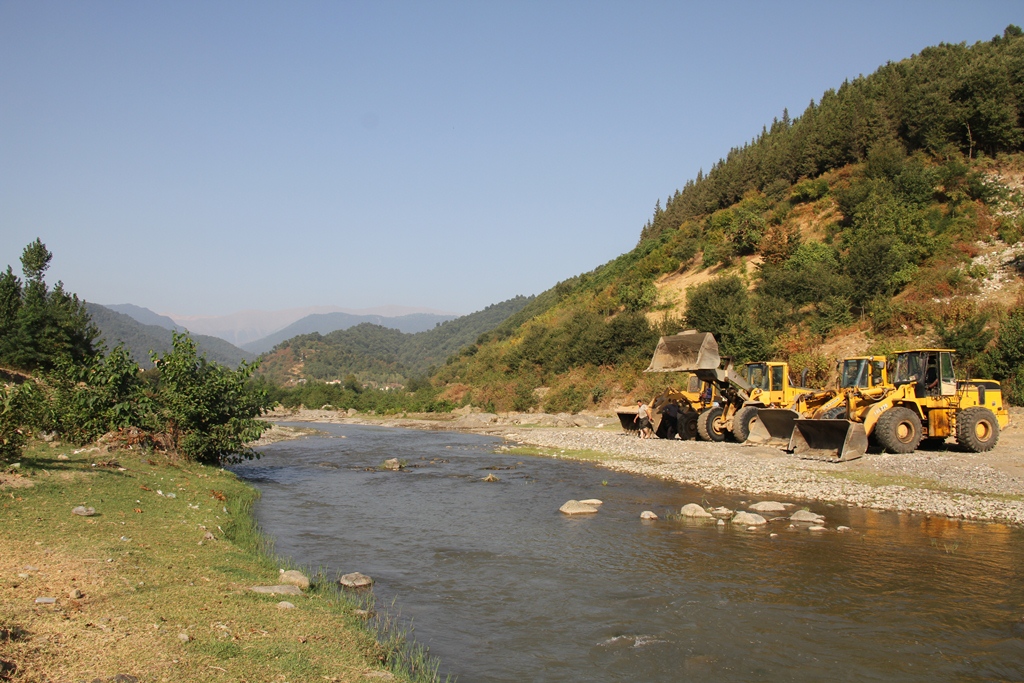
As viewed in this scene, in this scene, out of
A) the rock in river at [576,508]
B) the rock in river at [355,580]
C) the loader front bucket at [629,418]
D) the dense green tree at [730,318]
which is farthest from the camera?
the dense green tree at [730,318]

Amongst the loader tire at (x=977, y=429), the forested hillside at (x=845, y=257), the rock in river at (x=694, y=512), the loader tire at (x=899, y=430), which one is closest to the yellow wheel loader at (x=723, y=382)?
the loader tire at (x=899, y=430)

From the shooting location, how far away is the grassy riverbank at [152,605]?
5680mm

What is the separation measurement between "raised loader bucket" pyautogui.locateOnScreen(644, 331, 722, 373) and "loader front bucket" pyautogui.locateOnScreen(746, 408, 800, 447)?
91.8 inches

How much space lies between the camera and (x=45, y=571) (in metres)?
7.43

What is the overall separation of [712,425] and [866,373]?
5936 mm

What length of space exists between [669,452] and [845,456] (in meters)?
6.03

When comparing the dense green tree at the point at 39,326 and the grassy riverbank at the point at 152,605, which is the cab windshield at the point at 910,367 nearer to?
the grassy riverbank at the point at 152,605

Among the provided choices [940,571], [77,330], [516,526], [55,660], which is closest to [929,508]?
[940,571]

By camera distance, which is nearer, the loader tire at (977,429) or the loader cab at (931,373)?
the loader tire at (977,429)

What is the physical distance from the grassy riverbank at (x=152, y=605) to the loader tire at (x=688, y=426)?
754 inches

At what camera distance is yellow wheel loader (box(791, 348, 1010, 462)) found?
19.7 m

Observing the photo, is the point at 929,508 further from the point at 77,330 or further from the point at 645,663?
the point at 77,330

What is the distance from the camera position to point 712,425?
2600cm

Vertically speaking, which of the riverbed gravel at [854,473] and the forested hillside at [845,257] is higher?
the forested hillside at [845,257]
